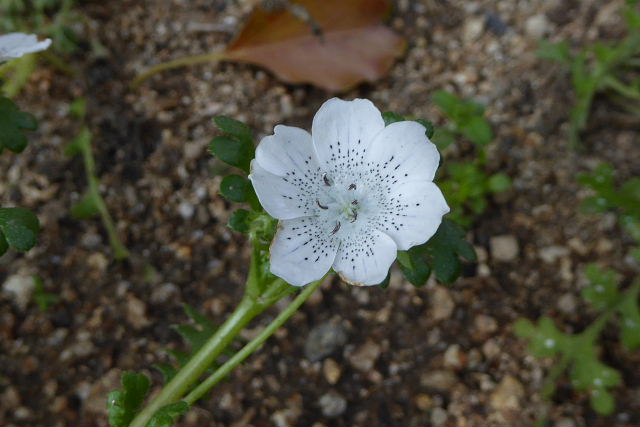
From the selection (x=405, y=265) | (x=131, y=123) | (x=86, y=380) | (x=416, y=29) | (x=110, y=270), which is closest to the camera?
(x=405, y=265)

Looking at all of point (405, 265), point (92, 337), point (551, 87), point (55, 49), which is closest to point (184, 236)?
point (92, 337)

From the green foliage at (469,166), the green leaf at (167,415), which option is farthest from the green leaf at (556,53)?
the green leaf at (167,415)

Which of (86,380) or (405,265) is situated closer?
(405,265)

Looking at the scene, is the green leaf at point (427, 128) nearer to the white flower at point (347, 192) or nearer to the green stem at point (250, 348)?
the white flower at point (347, 192)

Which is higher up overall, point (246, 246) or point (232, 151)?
point (232, 151)

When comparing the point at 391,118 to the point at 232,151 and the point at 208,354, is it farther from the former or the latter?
the point at 208,354

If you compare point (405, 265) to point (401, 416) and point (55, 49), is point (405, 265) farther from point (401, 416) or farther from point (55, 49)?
point (55, 49)

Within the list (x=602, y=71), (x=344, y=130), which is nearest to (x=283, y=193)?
(x=344, y=130)
